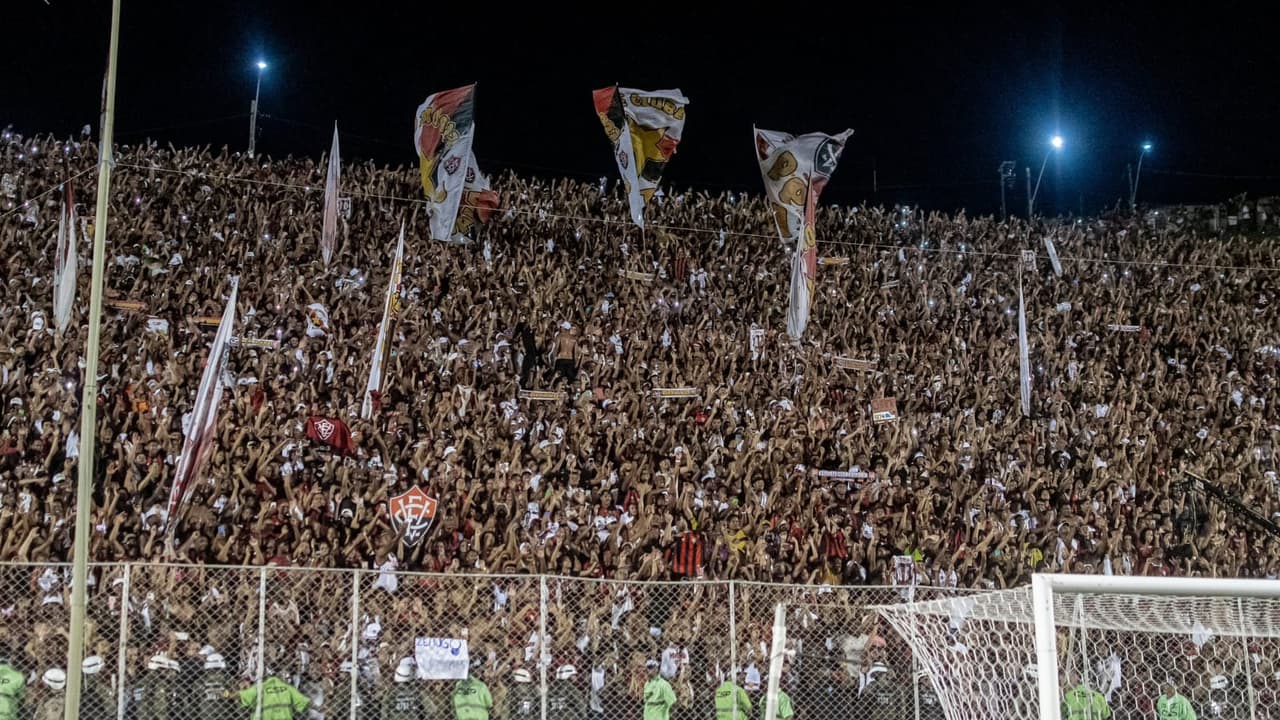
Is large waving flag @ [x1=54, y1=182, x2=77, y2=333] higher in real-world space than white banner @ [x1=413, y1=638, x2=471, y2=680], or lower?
higher

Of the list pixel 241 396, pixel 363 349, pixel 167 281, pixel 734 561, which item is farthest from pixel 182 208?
pixel 734 561

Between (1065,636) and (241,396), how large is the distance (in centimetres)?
1167

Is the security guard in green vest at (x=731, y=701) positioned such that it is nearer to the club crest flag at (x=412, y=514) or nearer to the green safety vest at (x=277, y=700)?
the green safety vest at (x=277, y=700)

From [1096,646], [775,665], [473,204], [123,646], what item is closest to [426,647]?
[123,646]

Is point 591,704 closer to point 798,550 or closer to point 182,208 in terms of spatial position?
point 798,550

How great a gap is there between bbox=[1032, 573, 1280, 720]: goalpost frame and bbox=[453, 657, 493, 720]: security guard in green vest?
22.4ft

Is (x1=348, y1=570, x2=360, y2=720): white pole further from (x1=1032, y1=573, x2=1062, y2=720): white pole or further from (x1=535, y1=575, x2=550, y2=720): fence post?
(x1=1032, y1=573, x2=1062, y2=720): white pole

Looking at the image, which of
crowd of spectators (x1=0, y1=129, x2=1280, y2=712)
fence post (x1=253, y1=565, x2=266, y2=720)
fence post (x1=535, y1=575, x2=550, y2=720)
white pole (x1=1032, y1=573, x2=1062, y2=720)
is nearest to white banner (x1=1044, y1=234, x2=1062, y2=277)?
crowd of spectators (x1=0, y1=129, x2=1280, y2=712)

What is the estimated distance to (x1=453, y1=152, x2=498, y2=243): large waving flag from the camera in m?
25.0

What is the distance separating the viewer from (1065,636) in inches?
512

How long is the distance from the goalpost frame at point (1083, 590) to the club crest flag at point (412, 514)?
10.3 m

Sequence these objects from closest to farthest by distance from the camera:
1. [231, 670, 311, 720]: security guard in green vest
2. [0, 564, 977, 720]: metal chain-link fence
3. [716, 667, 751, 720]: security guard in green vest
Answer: [0, 564, 977, 720]: metal chain-link fence, [231, 670, 311, 720]: security guard in green vest, [716, 667, 751, 720]: security guard in green vest

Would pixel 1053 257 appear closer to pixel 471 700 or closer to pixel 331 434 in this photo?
pixel 331 434

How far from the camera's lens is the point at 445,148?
22.5 metres
